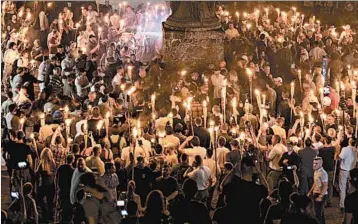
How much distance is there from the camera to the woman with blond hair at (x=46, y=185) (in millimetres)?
10945

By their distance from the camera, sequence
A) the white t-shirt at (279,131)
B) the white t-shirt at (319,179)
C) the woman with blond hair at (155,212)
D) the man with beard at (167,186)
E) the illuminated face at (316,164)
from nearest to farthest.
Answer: the woman with blond hair at (155,212)
the man with beard at (167,186)
the white t-shirt at (319,179)
the illuminated face at (316,164)
the white t-shirt at (279,131)

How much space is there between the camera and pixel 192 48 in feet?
39.2

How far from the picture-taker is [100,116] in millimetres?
11438

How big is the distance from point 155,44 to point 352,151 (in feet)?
9.75

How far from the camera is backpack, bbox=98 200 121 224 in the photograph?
1057cm

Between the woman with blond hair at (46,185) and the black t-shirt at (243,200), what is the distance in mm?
2172

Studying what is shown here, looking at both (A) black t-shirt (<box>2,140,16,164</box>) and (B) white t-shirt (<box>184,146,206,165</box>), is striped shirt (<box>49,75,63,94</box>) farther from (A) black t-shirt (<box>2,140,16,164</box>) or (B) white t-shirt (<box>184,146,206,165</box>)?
(B) white t-shirt (<box>184,146,206,165</box>)

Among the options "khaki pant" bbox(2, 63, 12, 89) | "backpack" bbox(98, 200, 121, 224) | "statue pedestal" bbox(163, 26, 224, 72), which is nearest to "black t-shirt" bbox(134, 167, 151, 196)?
"backpack" bbox(98, 200, 121, 224)

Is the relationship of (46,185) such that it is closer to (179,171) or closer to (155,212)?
(155,212)

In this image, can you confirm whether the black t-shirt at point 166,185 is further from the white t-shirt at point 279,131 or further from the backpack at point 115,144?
the white t-shirt at point 279,131

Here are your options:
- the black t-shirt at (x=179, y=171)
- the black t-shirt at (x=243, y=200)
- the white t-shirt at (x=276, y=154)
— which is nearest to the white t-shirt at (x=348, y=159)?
the white t-shirt at (x=276, y=154)

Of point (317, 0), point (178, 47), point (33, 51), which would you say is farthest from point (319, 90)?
point (33, 51)

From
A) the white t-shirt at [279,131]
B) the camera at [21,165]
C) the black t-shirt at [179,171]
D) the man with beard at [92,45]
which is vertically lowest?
the black t-shirt at [179,171]

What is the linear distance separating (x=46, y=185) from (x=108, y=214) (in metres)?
0.91
